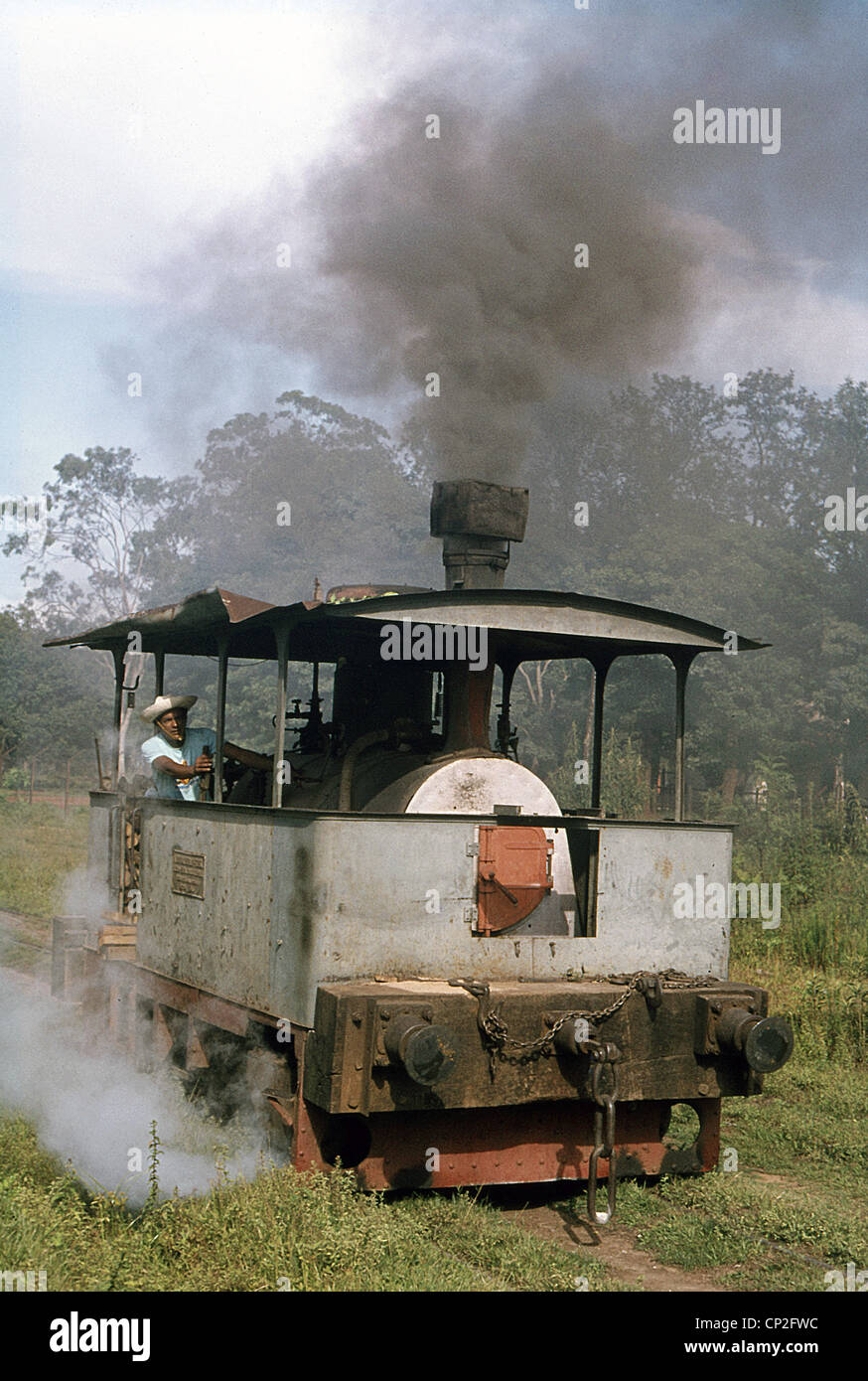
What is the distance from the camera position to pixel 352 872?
632 cm

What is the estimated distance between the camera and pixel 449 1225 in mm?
5996

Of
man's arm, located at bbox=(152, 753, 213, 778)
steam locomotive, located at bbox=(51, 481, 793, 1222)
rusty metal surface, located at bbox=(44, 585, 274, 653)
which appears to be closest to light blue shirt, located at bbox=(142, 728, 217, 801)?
man's arm, located at bbox=(152, 753, 213, 778)

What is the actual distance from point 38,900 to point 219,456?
139 ft

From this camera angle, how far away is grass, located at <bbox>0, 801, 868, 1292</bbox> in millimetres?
5047

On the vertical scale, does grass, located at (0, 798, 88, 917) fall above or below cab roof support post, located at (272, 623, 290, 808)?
below

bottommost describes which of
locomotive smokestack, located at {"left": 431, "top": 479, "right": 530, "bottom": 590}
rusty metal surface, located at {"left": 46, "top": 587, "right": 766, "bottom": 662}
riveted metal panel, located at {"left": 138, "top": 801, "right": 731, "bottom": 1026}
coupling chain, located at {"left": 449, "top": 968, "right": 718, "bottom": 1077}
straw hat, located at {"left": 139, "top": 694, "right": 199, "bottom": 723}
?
coupling chain, located at {"left": 449, "top": 968, "right": 718, "bottom": 1077}

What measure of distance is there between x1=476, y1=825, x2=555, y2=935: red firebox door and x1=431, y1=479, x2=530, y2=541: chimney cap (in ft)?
6.12

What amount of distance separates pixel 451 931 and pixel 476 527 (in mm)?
2400

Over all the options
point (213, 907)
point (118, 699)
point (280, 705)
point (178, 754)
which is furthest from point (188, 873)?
point (118, 699)

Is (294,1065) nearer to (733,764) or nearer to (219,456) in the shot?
(733,764)

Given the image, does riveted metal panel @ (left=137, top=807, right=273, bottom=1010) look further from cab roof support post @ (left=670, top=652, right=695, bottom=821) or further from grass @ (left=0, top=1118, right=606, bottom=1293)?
cab roof support post @ (left=670, top=652, right=695, bottom=821)

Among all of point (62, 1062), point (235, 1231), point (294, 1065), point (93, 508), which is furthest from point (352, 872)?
point (93, 508)

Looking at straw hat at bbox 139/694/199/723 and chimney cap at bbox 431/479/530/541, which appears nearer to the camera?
chimney cap at bbox 431/479/530/541

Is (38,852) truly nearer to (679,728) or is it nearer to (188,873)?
(188,873)
